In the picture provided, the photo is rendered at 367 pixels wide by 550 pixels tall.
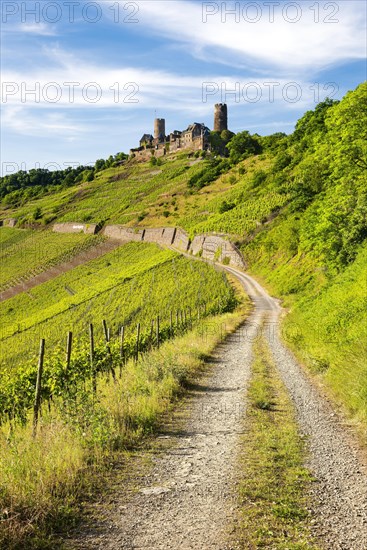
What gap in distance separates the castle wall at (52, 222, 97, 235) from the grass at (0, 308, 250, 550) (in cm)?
10105

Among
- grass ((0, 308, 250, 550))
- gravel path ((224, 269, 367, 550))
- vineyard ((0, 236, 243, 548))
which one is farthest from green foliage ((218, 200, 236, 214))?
grass ((0, 308, 250, 550))

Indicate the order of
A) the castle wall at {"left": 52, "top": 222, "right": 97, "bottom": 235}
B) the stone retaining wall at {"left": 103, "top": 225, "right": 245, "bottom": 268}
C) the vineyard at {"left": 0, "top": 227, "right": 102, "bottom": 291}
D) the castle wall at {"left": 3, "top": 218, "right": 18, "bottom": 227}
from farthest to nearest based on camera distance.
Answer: the castle wall at {"left": 3, "top": 218, "right": 18, "bottom": 227}
the castle wall at {"left": 52, "top": 222, "right": 97, "bottom": 235}
the vineyard at {"left": 0, "top": 227, "right": 102, "bottom": 291}
the stone retaining wall at {"left": 103, "top": 225, "right": 245, "bottom": 268}

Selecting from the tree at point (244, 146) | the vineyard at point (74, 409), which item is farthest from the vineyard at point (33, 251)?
the tree at point (244, 146)

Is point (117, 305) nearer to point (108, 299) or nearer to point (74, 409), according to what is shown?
point (108, 299)

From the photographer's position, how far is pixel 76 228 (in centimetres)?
11706

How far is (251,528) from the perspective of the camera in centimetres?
595

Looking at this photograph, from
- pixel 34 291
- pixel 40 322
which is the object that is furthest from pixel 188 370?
pixel 34 291

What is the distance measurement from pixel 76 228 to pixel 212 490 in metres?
114

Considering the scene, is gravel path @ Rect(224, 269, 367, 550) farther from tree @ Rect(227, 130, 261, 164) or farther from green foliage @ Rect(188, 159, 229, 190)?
tree @ Rect(227, 130, 261, 164)

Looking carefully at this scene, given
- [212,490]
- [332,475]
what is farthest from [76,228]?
[212,490]

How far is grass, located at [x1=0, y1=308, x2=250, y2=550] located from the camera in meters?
5.89

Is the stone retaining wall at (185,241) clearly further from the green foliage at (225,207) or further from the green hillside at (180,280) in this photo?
the green foliage at (225,207)

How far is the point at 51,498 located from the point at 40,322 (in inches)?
2052

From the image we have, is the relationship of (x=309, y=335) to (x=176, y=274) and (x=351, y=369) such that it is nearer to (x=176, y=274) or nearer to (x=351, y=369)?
(x=351, y=369)
